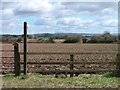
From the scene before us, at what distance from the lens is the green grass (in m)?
11.7

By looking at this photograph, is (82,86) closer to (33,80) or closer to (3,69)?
(33,80)

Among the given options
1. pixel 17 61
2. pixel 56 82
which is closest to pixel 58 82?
pixel 56 82

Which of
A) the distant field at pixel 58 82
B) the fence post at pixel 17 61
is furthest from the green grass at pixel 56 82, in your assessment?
the fence post at pixel 17 61

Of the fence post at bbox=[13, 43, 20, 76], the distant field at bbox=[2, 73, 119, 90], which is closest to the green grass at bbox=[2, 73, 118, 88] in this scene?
the distant field at bbox=[2, 73, 119, 90]

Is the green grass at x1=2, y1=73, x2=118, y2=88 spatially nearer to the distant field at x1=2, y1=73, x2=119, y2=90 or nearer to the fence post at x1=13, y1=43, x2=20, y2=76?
the distant field at x1=2, y1=73, x2=119, y2=90

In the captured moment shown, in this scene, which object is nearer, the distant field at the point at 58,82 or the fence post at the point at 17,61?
the distant field at the point at 58,82

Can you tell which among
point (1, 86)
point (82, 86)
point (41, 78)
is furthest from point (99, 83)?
point (1, 86)

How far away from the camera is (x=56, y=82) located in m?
12.5

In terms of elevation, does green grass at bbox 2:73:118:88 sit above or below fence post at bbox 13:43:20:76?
below

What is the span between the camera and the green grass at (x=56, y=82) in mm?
11716

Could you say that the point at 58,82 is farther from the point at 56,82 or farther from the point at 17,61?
the point at 17,61

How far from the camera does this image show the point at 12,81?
41.4 ft

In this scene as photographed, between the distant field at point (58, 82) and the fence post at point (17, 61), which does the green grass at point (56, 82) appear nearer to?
the distant field at point (58, 82)

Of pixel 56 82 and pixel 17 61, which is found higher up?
pixel 17 61
